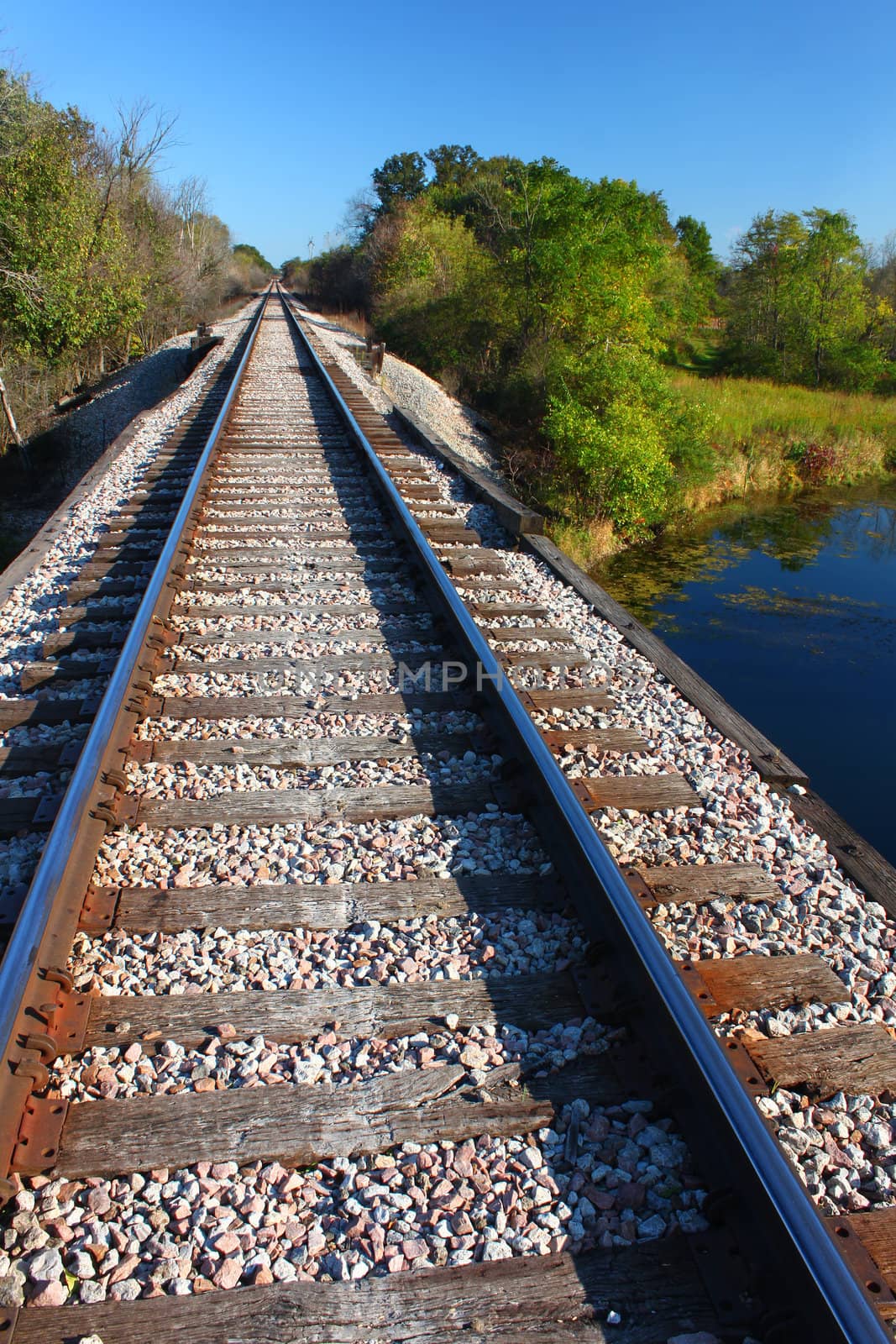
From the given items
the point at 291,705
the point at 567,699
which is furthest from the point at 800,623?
the point at 291,705

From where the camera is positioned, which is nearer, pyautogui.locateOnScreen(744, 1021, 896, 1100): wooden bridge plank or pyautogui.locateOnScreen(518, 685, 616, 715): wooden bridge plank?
pyautogui.locateOnScreen(744, 1021, 896, 1100): wooden bridge plank

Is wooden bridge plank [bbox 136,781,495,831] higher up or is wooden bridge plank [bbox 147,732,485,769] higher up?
wooden bridge plank [bbox 147,732,485,769]

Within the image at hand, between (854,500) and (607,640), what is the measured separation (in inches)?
541

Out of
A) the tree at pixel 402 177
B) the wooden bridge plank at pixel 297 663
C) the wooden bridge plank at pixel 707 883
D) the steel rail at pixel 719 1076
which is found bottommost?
the wooden bridge plank at pixel 707 883

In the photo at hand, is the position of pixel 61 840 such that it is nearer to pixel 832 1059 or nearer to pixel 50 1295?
pixel 50 1295

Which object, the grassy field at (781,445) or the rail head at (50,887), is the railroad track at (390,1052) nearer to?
the rail head at (50,887)

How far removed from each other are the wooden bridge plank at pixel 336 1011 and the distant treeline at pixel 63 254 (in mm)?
16473

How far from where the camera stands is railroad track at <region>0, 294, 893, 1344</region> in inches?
67.6

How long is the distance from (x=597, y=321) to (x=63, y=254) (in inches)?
430

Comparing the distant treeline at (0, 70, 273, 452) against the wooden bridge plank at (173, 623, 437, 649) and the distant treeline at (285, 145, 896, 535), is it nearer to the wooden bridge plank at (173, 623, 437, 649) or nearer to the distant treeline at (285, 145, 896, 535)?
the distant treeline at (285, 145, 896, 535)

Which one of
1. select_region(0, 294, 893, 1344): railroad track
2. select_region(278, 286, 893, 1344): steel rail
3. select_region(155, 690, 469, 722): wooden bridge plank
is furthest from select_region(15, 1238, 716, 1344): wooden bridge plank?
select_region(155, 690, 469, 722): wooden bridge plank

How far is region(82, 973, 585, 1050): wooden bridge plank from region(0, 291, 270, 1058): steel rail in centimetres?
23

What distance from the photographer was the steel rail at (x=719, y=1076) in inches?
60.5

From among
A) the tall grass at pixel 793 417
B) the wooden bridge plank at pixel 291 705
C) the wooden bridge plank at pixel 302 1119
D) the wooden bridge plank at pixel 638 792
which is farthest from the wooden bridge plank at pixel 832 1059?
the tall grass at pixel 793 417
